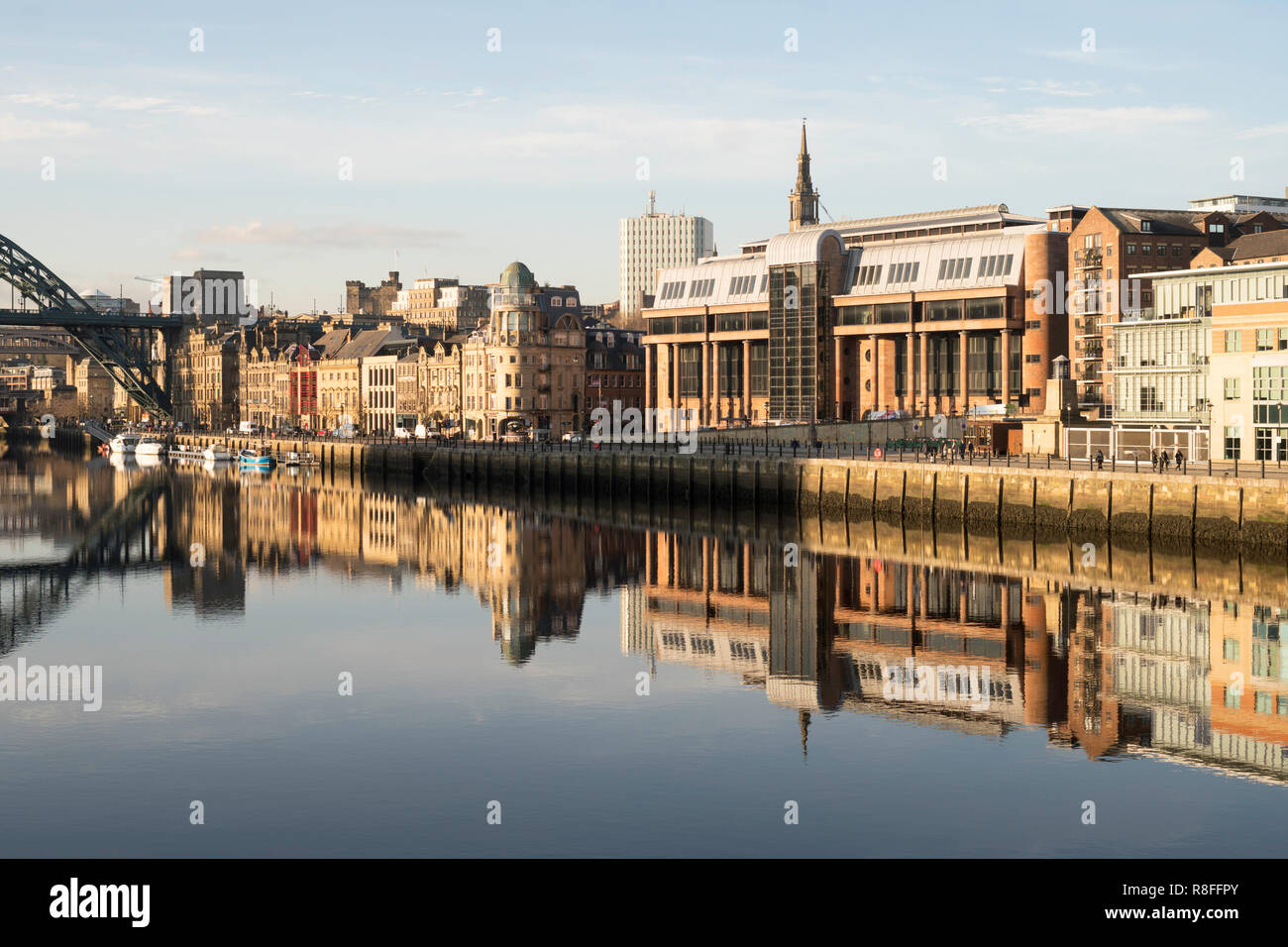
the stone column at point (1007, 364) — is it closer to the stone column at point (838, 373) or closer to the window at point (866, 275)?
the window at point (866, 275)

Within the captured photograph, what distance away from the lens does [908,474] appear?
88250 millimetres

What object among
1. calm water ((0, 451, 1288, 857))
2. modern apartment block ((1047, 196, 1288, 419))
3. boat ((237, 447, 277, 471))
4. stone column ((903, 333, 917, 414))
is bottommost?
calm water ((0, 451, 1288, 857))

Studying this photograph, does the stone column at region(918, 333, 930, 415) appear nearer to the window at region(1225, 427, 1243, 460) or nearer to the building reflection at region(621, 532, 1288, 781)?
the window at region(1225, 427, 1243, 460)

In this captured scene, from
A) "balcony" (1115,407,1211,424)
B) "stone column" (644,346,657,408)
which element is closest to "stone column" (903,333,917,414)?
"stone column" (644,346,657,408)

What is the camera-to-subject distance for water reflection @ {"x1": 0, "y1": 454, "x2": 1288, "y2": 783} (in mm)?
41625

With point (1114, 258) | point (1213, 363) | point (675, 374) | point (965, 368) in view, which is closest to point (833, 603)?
point (1213, 363)

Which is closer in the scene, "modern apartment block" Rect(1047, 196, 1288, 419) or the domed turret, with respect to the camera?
"modern apartment block" Rect(1047, 196, 1288, 419)

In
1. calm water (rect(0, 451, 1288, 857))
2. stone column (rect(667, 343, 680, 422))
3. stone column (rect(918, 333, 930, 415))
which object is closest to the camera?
calm water (rect(0, 451, 1288, 857))

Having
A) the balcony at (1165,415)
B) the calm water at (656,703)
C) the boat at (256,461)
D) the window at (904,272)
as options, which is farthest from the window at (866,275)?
the calm water at (656,703)

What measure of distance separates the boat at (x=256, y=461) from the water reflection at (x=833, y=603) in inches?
2421

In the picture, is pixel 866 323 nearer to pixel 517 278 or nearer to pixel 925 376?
pixel 925 376

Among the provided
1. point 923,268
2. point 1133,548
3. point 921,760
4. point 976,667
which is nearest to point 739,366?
point 923,268

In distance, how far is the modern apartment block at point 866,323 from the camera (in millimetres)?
140125

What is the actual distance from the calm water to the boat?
87.6 m
